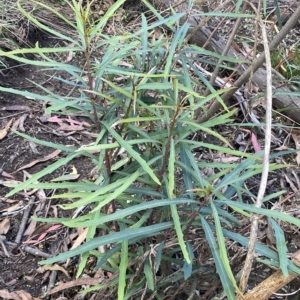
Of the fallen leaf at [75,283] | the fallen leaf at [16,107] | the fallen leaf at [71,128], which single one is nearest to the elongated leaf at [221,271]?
the fallen leaf at [75,283]

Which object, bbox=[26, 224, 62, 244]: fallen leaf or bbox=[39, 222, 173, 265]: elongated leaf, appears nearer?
bbox=[39, 222, 173, 265]: elongated leaf

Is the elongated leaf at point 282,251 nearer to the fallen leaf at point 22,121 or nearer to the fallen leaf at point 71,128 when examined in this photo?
the fallen leaf at point 71,128

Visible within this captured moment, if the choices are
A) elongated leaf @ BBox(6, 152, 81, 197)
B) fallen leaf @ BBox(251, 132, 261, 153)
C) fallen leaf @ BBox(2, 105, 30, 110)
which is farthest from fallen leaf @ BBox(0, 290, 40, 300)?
fallen leaf @ BBox(251, 132, 261, 153)

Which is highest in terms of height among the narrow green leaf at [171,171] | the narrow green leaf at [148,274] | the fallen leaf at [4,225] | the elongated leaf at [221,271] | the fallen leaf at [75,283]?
the narrow green leaf at [171,171]

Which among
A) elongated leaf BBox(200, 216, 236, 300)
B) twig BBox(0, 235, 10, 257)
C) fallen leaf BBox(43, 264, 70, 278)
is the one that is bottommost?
twig BBox(0, 235, 10, 257)

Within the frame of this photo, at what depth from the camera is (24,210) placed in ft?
7.45

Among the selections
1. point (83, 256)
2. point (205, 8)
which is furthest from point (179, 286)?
point (205, 8)

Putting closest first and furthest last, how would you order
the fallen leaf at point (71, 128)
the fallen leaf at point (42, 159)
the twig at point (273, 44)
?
the twig at point (273, 44), the fallen leaf at point (42, 159), the fallen leaf at point (71, 128)

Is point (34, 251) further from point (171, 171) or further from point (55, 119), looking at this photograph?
point (171, 171)

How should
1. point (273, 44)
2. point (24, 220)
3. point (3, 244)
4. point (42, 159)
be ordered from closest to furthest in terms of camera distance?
1. point (273, 44)
2. point (3, 244)
3. point (24, 220)
4. point (42, 159)

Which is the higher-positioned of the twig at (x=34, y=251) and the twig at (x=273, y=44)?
the twig at (x=273, y=44)

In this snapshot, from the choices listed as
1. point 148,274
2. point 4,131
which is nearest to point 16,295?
point 148,274

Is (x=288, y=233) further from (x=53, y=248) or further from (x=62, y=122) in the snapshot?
(x=62, y=122)

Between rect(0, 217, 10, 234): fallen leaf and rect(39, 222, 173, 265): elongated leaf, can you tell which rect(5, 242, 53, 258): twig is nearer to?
rect(0, 217, 10, 234): fallen leaf
